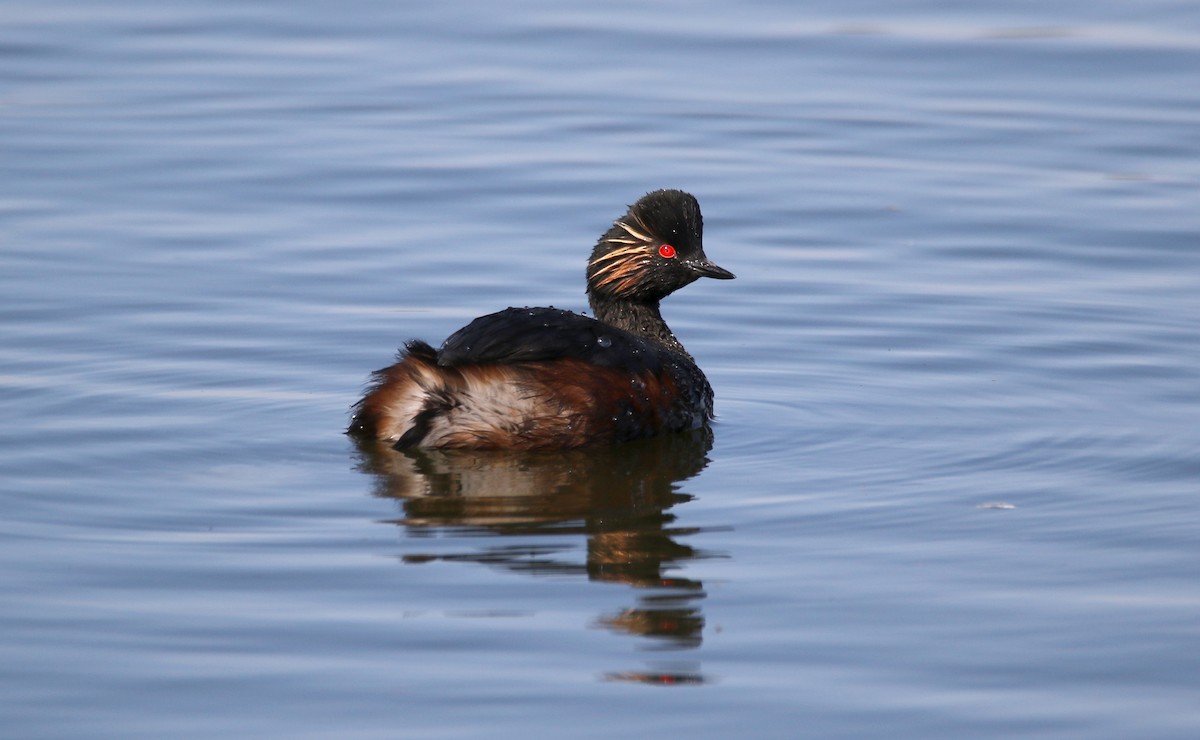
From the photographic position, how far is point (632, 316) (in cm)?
949

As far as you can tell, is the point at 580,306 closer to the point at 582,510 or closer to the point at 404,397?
the point at 404,397

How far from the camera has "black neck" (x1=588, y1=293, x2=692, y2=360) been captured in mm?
9438

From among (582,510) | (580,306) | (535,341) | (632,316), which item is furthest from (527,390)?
(580,306)

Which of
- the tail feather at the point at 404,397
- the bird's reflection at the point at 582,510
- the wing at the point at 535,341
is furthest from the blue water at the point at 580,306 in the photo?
the wing at the point at 535,341

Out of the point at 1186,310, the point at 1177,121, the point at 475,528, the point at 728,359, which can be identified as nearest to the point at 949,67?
the point at 1177,121

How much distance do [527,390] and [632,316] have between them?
1560 mm

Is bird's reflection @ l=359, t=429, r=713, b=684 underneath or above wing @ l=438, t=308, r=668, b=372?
underneath

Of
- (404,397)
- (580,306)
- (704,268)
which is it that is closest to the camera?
(404,397)

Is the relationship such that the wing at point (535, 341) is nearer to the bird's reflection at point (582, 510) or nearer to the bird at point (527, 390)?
the bird at point (527, 390)

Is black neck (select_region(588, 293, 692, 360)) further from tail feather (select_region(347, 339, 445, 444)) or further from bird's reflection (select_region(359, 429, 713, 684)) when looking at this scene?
tail feather (select_region(347, 339, 445, 444))

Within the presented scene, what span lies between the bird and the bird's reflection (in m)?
0.09

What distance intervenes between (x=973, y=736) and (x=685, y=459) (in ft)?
10.3

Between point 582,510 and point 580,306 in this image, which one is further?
point 580,306

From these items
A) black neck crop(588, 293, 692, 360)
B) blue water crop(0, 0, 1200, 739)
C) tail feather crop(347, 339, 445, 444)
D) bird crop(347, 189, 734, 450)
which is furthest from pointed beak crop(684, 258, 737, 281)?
tail feather crop(347, 339, 445, 444)
